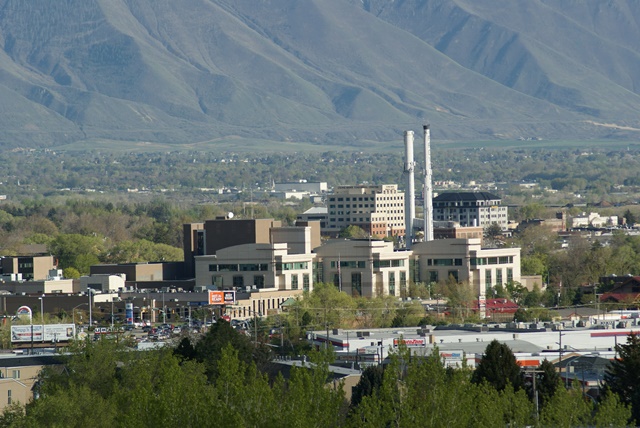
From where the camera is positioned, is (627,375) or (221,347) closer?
(627,375)

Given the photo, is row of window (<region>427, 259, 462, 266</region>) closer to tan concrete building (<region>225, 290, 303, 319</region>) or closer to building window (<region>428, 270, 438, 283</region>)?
building window (<region>428, 270, 438, 283</region>)

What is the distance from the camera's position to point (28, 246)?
15012cm

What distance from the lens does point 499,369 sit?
61.2 metres

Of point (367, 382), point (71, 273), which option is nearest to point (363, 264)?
point (71, 273)

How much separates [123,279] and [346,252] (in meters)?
13.5

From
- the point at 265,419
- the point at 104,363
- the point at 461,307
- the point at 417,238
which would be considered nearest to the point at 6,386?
the point at 104,363

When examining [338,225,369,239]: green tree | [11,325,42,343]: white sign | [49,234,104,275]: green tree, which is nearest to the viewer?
[11,325,42,343]: white sign

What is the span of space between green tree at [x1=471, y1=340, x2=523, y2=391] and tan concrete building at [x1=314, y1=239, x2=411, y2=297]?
56.6 meters

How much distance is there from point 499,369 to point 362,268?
5831cm

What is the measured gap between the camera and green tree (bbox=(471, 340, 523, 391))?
6069 centimetres

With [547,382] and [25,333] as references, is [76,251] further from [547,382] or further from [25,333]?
[547,382]

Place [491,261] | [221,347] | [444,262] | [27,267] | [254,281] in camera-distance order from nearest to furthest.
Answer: [221,347] → [254,281] → [444,262] → [491,261] → [27,267]

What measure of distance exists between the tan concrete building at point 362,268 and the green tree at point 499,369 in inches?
2228

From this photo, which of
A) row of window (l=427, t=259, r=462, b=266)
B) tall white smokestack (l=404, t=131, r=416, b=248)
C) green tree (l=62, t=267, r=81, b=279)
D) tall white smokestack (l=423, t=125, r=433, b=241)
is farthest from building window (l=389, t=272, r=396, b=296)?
tall white smokestack (l=404, t=131, r=416, b=248)
